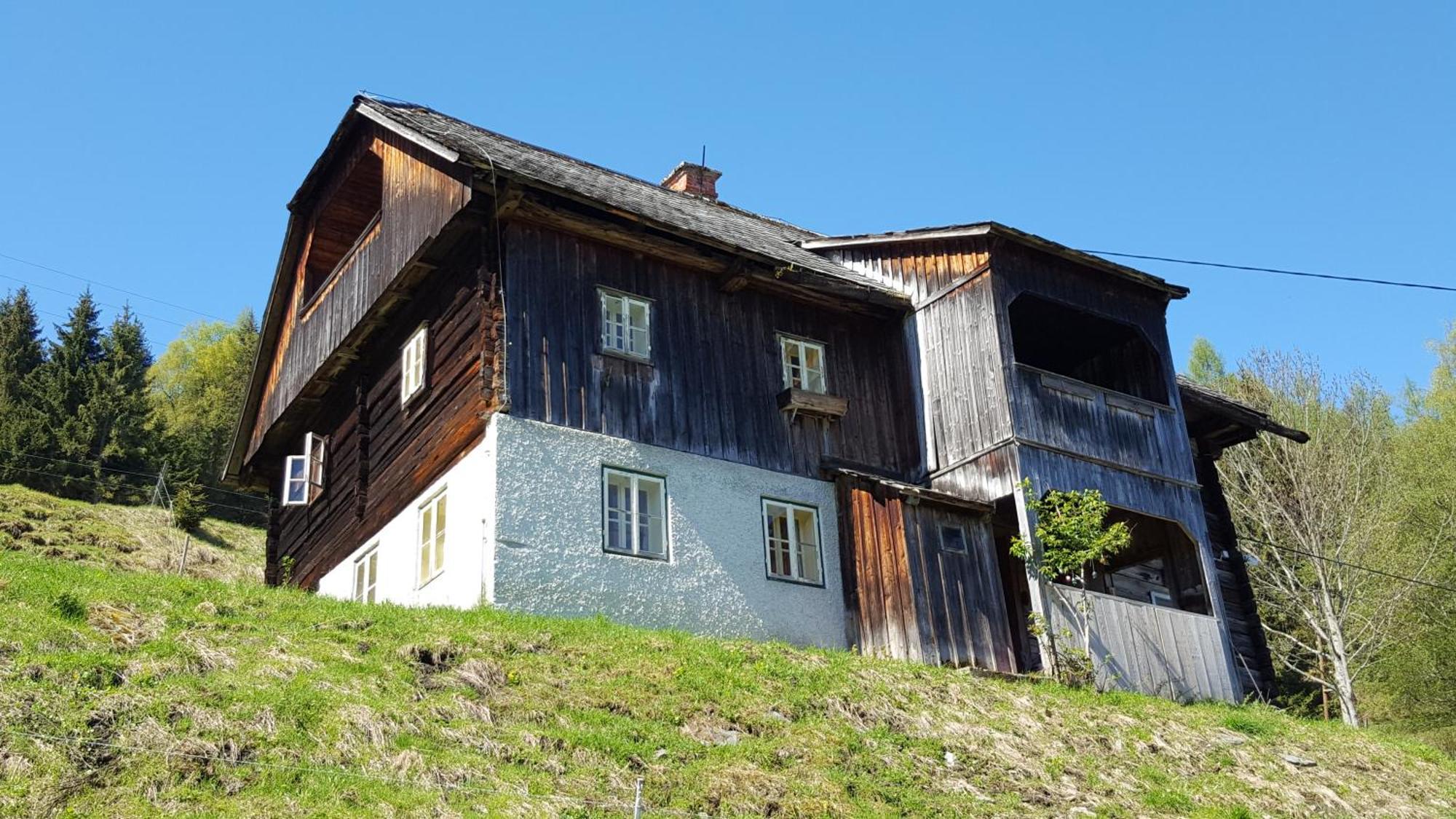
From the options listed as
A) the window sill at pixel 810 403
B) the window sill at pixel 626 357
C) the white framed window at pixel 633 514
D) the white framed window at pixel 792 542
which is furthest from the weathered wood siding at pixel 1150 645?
the window sill at pixel 626 357

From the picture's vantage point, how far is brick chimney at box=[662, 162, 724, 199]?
29547mm

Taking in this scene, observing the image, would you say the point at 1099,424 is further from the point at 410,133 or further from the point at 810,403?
the point at 410,133

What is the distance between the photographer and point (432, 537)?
63.7 ft

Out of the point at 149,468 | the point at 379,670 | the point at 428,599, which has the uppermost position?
the point at 149,468

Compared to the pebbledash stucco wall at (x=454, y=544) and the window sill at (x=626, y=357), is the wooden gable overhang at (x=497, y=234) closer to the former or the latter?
the window sill at (x=626, y=357)

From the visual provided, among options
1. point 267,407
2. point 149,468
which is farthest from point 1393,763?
point 149,468

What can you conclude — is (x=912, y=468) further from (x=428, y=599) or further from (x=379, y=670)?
(x=379, y=670)

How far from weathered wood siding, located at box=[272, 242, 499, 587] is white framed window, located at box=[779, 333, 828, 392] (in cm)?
515

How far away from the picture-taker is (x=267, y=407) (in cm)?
2602

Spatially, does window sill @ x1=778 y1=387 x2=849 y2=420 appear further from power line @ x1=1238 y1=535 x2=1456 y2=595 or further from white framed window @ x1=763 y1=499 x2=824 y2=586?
power line @ x1=1238 y1=535 x2=1456 y2=595

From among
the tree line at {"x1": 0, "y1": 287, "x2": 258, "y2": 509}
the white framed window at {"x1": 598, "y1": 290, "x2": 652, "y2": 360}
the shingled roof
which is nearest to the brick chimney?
the shingled roof

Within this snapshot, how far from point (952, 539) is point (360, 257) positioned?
10710mm

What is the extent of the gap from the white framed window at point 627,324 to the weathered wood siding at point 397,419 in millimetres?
1859

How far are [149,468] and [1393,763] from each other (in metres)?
38.0
